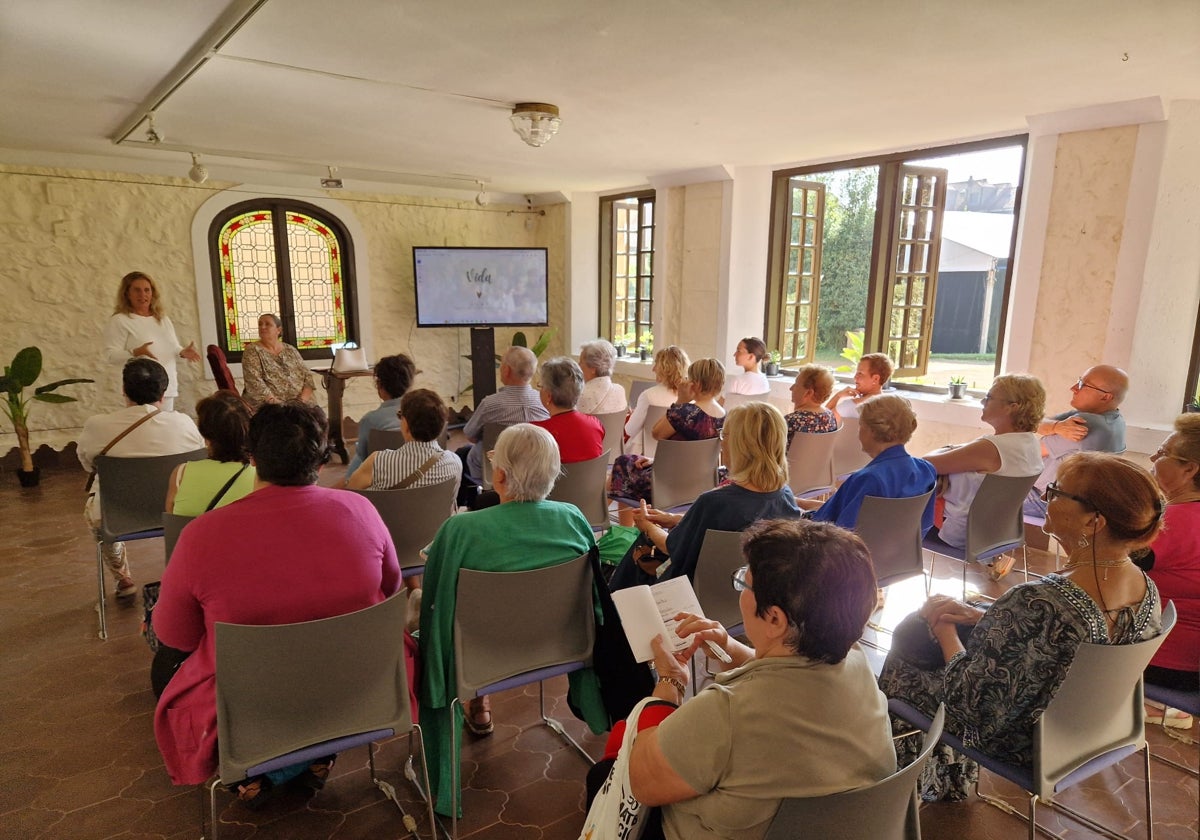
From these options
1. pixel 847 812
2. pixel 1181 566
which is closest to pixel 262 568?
pixel 847 812

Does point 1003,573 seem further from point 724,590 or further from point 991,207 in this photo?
point 991,207

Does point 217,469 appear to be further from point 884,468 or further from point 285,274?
point 285,274

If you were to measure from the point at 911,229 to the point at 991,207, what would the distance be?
3.17 ft

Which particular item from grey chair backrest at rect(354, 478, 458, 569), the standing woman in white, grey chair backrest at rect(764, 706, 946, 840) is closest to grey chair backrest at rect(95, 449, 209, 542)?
grey chair backrest at rect(354, 478, 458, 569)

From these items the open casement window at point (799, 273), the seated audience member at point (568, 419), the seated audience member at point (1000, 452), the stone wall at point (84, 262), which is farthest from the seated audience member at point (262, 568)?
the stone wall at point (84, 262)

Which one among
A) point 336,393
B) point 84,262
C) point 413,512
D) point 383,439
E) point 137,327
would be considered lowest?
point 336,393

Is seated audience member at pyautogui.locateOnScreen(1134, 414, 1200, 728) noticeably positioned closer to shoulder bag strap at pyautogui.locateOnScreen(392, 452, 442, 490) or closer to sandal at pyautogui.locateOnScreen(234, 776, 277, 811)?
shoulder bag strap at pyautogui.locateOnScreen(392, 452, 442, 490)

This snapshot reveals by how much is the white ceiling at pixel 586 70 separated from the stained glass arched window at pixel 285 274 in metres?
1.50

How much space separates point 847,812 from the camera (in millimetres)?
1045

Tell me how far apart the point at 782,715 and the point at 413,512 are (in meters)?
1.88

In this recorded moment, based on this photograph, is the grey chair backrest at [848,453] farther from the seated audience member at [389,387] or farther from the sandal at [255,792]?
the sandal at [255,792]

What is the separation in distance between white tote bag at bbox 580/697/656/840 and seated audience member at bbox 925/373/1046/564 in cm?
230

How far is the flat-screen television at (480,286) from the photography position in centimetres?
743

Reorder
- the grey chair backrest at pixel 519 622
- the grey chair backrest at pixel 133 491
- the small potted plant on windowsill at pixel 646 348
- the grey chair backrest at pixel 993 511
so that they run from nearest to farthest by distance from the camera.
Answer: the grey chair backrest at pixel 519 622 → the grey chair backrest at pixel 993 511 → the grey chair backrest at pixel 133 491 → the small potted plant on windowsill at pixel 646 348
